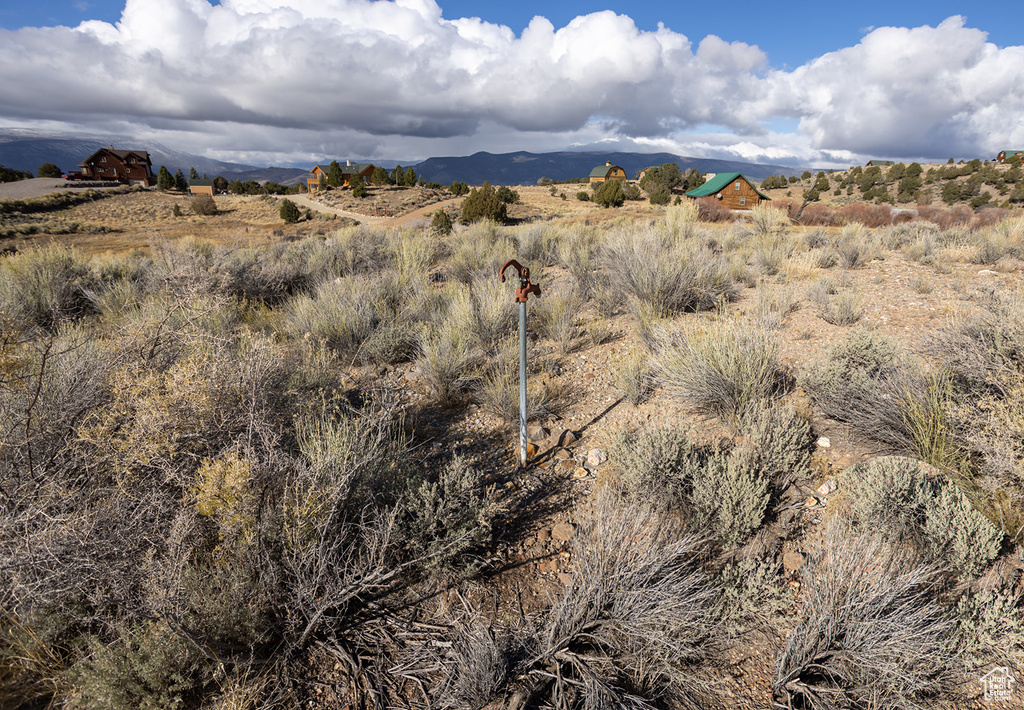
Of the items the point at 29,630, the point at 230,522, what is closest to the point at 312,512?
the point at 230,522

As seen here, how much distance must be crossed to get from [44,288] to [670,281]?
9499 millimetres

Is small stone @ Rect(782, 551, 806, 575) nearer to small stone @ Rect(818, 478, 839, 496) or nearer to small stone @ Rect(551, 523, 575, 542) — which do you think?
small stone @ Rect(818, 478, 839, 496)

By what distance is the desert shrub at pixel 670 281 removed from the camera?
623cm

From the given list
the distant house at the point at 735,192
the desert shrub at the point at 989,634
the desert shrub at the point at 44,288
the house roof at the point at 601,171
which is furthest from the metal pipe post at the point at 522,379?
the house roof at the point at 601,171

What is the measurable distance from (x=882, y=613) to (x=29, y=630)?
3.95 metres

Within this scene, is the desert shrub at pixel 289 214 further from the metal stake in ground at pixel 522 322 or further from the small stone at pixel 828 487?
the small stone at pixel 828 487

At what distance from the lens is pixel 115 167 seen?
57125 mm

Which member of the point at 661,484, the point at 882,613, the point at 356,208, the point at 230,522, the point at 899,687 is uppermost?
the point at 356,208

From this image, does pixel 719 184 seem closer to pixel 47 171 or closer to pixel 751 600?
pixel 751 600

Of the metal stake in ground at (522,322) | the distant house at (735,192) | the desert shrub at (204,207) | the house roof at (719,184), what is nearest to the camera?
the metal stake in ground at (522,322)

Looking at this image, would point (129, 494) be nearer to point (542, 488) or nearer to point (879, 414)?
point (542, 488)

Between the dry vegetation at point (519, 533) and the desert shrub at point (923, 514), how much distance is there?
0.02 meters

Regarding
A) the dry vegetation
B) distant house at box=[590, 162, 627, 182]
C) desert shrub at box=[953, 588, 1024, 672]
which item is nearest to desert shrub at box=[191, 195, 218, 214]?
the dry vegetation

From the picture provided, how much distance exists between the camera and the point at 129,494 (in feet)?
7.59
